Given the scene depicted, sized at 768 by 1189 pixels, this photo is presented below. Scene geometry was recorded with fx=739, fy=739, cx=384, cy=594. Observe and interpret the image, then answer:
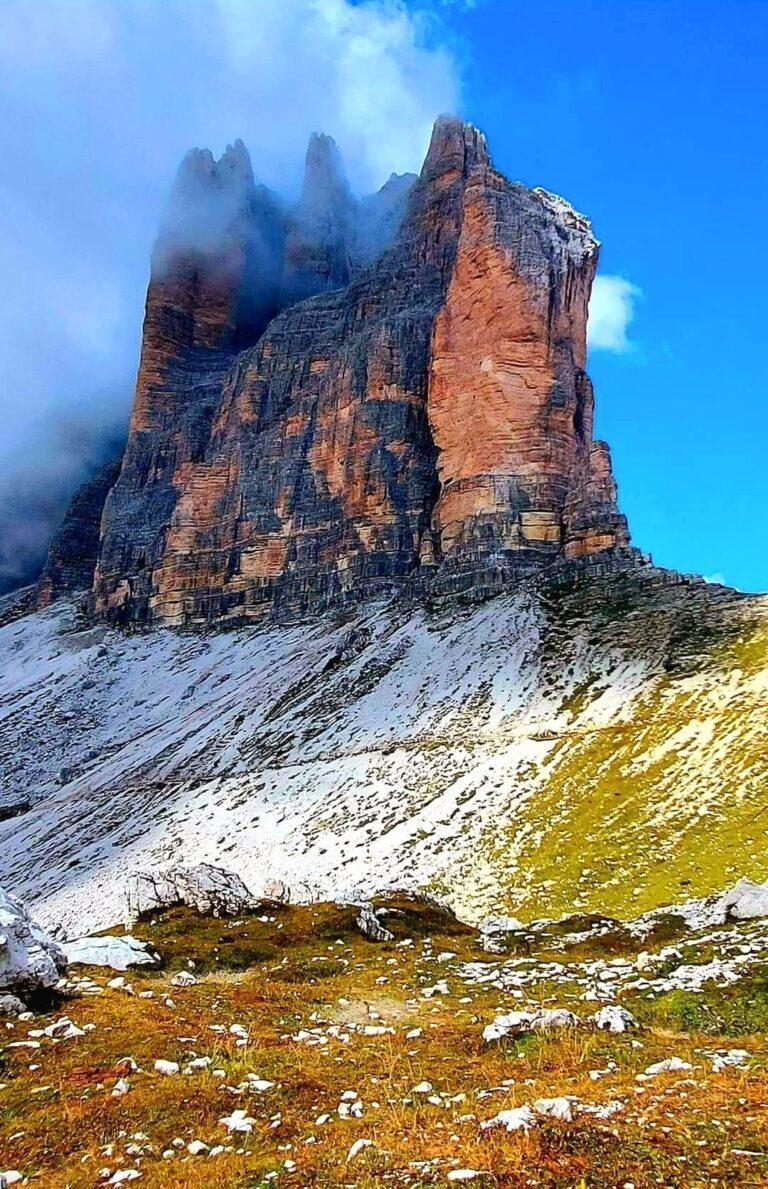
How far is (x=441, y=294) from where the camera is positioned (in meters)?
132

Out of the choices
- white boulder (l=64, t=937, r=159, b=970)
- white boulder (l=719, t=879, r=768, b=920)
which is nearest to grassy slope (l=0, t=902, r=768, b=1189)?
white boulder (l=64, t=937, r=159, b=970)

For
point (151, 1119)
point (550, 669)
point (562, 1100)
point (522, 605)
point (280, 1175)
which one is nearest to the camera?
point (280, 1175)

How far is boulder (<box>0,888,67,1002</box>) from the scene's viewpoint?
12977 millimetres

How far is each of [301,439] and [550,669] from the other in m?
79.3

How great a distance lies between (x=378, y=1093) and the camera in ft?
29.6

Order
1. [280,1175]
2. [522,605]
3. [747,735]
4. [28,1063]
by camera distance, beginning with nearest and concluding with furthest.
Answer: [280,1175] < [28,1063] < [747,735] < [522,605]

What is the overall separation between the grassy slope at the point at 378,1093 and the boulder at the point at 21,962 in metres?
0.87

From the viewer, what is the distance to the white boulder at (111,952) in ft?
55.6

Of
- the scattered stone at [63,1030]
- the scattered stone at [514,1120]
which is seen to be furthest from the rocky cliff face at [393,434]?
the scattered stone at [514,1120]

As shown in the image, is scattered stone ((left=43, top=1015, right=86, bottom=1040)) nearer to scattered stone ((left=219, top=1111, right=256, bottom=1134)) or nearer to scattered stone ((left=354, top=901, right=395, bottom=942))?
scattered stone ((left=219, top=1111, right=256, bottom=1134))

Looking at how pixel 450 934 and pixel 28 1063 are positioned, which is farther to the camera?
pixel 450 934

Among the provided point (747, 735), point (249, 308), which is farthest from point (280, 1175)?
point (249, 308)

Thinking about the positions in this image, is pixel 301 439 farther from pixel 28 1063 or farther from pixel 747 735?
pixel 28 1063

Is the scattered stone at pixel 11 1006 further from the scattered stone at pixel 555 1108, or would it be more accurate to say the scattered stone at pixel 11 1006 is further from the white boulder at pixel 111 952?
the scattered stone at pixel 555 1108
